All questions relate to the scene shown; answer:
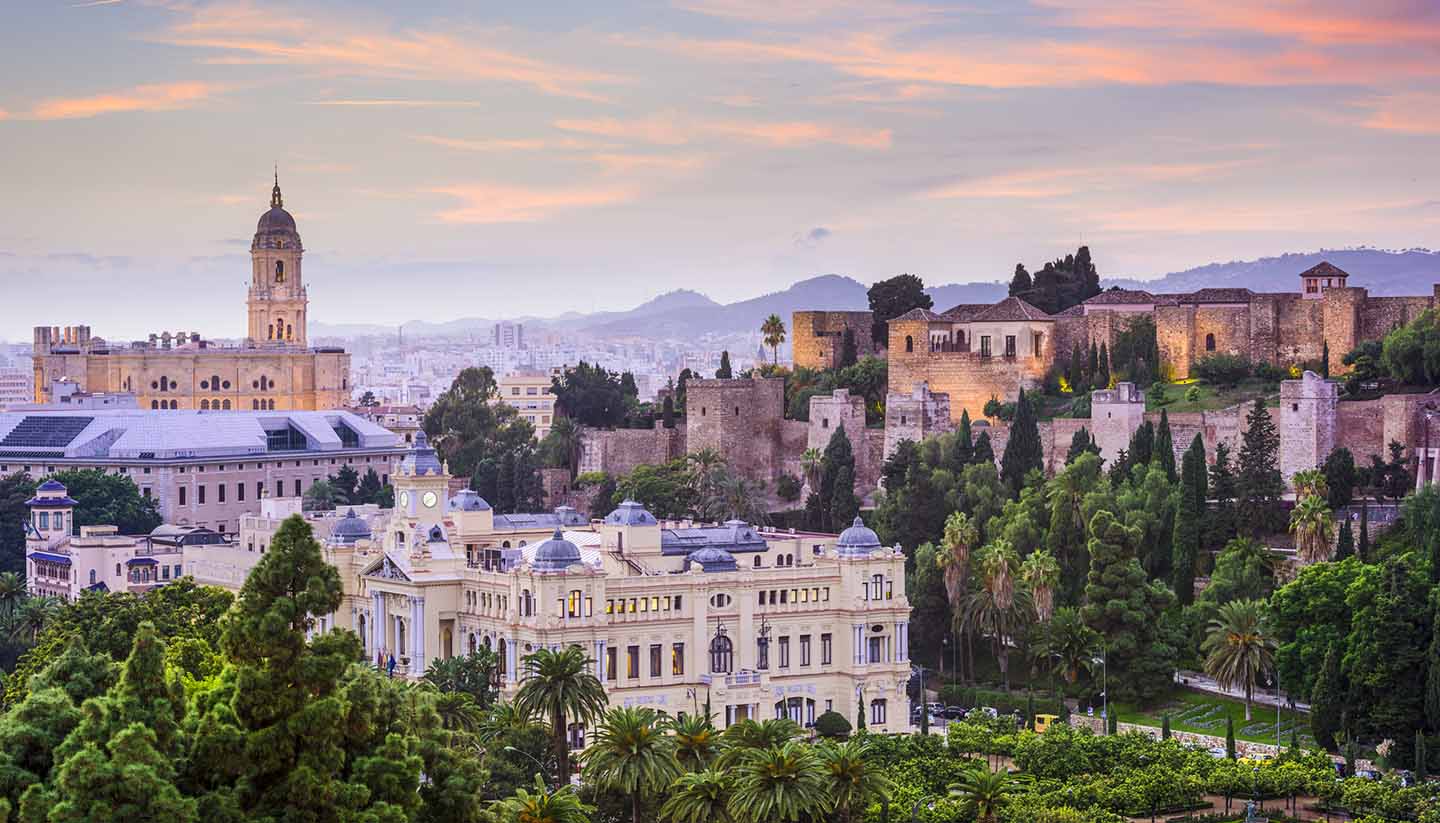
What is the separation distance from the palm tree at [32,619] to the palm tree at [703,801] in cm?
2779

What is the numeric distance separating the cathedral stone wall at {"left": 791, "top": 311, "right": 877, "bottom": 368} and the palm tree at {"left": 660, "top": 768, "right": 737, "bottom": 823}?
58287 millimetres

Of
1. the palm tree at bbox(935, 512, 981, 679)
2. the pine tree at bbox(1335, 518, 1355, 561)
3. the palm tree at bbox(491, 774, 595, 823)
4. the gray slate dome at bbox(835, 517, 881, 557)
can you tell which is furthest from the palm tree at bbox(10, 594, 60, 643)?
the pine tree at bbox(1335, 518, 1355, 561)

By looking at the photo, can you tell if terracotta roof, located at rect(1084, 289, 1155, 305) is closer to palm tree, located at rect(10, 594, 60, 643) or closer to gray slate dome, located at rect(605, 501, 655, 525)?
gray slate dome, located at rect(605, 501, 655, 525)

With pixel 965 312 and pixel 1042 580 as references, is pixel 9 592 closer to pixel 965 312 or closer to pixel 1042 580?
pixel 1042 580

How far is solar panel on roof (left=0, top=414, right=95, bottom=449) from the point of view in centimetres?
11062

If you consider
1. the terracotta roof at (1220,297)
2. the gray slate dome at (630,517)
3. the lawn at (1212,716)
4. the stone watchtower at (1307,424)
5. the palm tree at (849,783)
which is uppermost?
the terracotta roof at (1220,297)

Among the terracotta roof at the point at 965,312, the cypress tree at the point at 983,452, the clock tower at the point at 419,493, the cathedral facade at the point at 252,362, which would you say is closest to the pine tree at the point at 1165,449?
the cypress tree at the point at 983,452

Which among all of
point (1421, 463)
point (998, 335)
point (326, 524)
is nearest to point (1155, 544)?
point (1421, 463)

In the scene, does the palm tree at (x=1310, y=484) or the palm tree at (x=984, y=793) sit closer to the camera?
the palm tree at (x=984, y=793)

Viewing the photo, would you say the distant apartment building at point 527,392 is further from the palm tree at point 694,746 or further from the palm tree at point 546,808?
the palm tree at point 546,808

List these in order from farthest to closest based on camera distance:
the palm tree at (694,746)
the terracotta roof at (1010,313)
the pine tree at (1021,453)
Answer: the terracotta roof at (1010,313) → the pine tree at (1021,453) → the palm tree at (694,746)

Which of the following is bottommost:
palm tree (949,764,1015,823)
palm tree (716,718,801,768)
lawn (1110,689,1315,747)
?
lawn (1110,689,1315,747)

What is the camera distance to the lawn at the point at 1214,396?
271 ft

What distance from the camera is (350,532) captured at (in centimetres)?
7275
